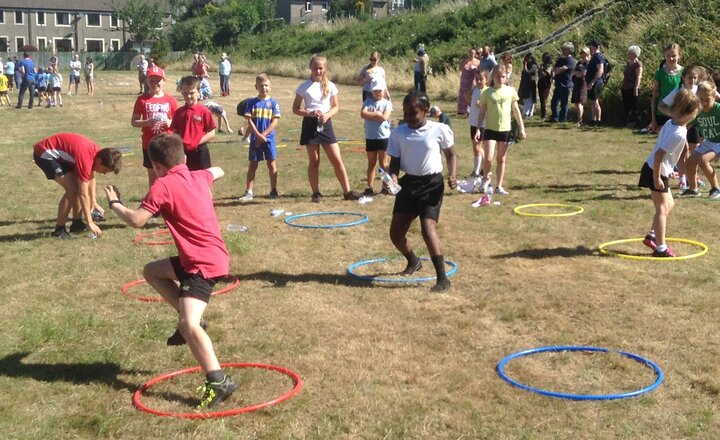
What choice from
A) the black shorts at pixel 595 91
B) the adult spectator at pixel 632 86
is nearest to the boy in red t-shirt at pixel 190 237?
the adult spectator at pixel 632 86

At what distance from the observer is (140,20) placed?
90.1m

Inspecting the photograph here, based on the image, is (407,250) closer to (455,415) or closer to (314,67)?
(455,415)

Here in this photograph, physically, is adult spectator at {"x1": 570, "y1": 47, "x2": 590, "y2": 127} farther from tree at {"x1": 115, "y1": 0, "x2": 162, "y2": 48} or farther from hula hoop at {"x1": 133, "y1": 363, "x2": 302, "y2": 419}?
tree at {"x1": 115, "y1": 0, "x2": 162, "y2": 48}

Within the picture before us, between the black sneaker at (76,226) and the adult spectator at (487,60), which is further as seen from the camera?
the adult spectator at (487,60)

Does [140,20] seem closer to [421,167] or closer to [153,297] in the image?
[153,297]

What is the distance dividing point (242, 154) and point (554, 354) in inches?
554

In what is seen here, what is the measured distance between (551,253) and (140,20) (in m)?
86.7

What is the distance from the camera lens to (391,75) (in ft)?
140

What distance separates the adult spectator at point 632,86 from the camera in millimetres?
22641

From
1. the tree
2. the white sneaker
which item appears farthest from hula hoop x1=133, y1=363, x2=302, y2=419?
the tree

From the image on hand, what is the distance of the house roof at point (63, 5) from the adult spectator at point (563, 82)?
8079 cm

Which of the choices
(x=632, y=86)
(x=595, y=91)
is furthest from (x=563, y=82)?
(x=632, y=86)

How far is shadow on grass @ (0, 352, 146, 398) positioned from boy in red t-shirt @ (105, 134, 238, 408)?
78cm

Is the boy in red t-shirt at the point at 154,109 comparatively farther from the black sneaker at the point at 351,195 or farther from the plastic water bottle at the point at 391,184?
the plastic water bottle at the point at 391,184
